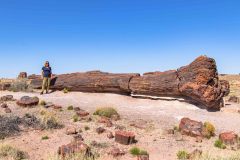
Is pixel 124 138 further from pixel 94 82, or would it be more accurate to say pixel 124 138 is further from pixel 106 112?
pixel 94 82

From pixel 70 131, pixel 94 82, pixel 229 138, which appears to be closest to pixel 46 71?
pixel 94 82

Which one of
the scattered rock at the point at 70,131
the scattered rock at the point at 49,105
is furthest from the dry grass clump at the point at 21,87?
the scattered rock at the point at 70,131

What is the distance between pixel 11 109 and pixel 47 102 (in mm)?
2618

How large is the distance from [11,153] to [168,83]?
36.7ft

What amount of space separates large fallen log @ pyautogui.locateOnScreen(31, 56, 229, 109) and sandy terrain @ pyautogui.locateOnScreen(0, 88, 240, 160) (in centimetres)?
53

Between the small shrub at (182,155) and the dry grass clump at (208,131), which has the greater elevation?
the dry grass clump at (208,131)

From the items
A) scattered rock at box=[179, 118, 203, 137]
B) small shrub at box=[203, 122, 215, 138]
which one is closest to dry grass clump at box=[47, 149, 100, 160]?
scattered rock at box=[179, 118, 203, 137]

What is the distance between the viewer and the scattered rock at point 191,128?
1447cm

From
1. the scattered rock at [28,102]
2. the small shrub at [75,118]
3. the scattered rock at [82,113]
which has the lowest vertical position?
the small shrub at [75,118]

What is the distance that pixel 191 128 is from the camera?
578 inches

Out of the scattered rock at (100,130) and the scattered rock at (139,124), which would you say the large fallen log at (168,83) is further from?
the scattered rock at (100,130)

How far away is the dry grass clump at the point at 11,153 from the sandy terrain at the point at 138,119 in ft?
1.06

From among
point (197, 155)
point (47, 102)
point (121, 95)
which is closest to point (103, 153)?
point (197, 155)

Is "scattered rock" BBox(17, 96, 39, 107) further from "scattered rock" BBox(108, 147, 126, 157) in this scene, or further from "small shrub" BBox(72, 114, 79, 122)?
"scattered rock" BBox(108, 147, 126, 157)
